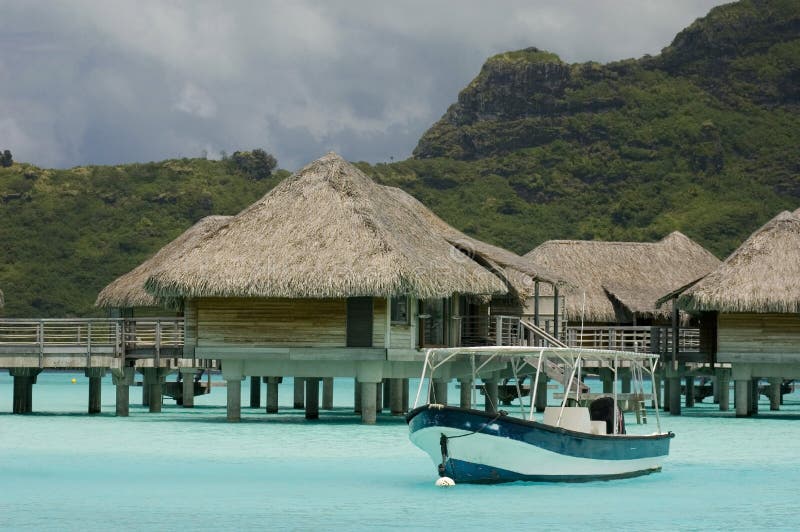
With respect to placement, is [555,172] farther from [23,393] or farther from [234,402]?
[234,402]

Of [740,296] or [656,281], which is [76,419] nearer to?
[740,296]

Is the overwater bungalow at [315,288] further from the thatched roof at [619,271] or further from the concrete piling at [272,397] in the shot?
the thatched roof at [619,271]

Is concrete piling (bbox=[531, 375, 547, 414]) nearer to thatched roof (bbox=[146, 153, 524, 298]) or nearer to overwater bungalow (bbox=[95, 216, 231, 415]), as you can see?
thatched roof (bbox=[146, 153, 524, 298])

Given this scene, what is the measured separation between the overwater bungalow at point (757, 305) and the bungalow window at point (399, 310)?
27.8 feet

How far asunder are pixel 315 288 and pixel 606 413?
10.2 m

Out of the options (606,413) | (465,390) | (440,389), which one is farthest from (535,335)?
(606,413)

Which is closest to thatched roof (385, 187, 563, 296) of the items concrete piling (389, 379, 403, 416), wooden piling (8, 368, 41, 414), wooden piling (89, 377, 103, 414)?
concrete piling (389, 379, 403, 416)

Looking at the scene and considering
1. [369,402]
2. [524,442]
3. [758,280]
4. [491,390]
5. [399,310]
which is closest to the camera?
[524,442]

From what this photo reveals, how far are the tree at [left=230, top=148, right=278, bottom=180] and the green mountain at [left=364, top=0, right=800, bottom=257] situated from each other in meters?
9.97

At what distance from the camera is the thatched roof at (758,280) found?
3922cm

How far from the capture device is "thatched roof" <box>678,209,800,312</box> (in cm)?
3922

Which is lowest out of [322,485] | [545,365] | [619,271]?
[322,485]

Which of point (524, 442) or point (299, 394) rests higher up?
point (524, 442)

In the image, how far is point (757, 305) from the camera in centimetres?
3922
